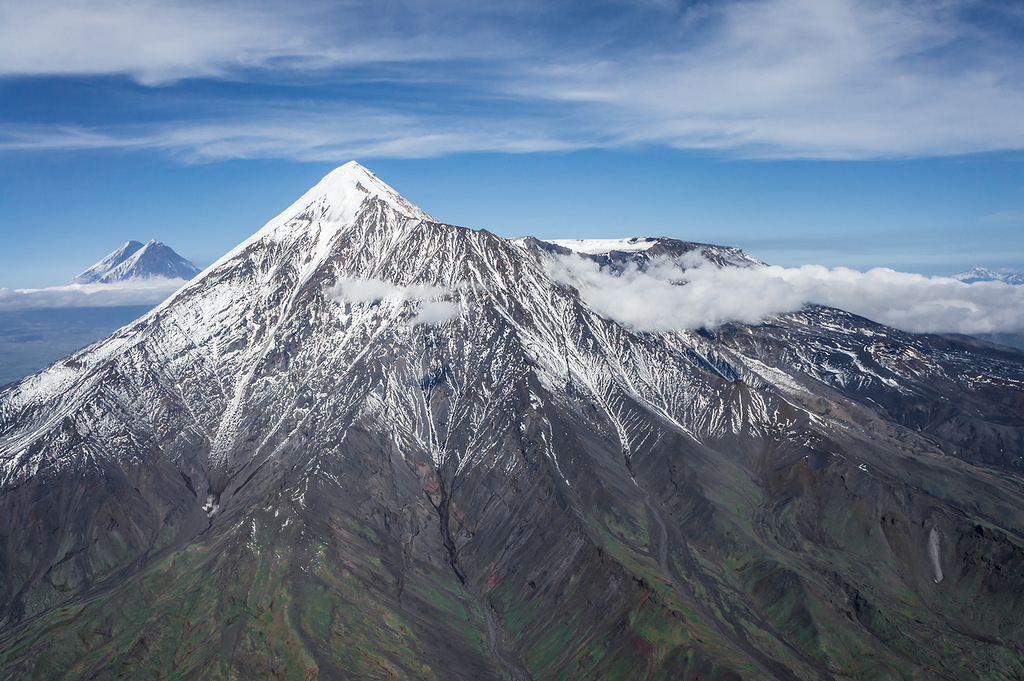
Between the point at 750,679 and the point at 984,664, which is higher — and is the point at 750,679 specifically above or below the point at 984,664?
above

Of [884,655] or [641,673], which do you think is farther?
[884,655]

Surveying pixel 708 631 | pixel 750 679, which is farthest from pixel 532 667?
pixel 750 679

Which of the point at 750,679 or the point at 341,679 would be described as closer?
the point at 750,679

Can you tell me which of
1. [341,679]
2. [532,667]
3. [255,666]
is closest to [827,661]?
[532,667]

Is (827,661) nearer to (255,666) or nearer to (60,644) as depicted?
(255,666)

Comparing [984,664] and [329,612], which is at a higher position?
[329,612]

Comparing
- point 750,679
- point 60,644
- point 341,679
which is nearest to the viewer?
point 750,679

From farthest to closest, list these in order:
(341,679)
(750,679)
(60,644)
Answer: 1. (60,644)
2. (341,679)
3. (750,679)

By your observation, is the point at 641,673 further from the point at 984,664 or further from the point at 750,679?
the point at 984,664
